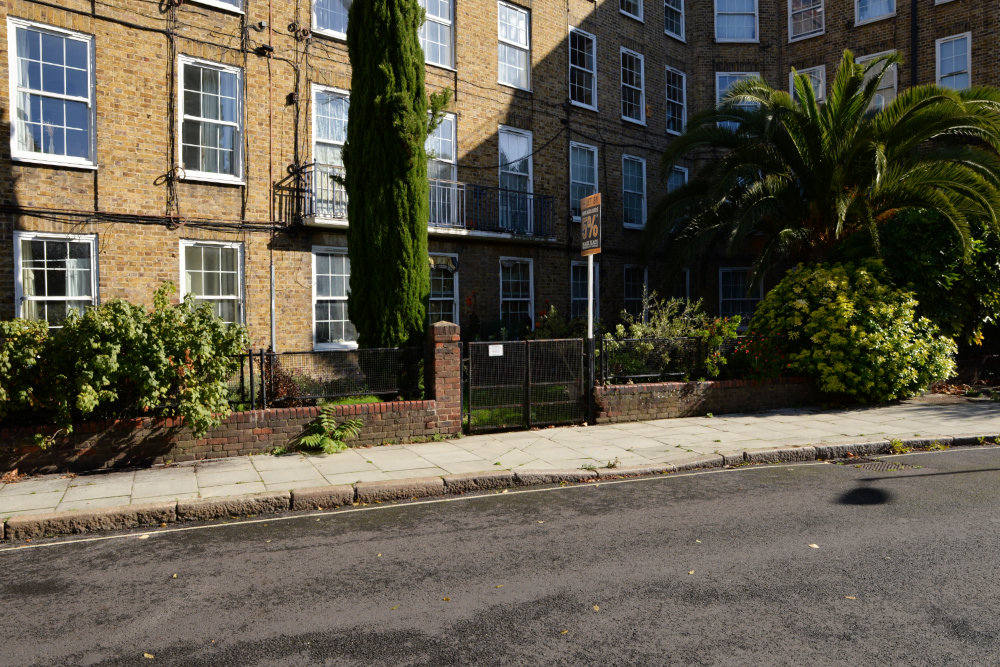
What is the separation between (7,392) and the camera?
23.3 ft

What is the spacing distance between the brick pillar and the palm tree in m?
6.77

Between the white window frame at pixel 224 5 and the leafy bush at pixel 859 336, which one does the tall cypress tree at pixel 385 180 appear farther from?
the leafy bush at pixel 859 336

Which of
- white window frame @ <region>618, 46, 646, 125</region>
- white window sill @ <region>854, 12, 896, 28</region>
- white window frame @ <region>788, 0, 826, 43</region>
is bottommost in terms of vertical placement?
Result: white window frame @ <region>618, 46, 646, 125</region>

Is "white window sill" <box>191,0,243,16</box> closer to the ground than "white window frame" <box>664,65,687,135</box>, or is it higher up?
closer to the ground

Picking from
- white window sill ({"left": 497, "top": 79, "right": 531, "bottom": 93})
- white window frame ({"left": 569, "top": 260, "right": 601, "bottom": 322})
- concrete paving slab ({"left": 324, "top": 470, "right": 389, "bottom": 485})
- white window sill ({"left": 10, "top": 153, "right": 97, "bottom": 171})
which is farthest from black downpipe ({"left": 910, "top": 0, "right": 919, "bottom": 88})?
white window sill ({"left": 10, "top": 153, "right": 97, "bottom": 171})

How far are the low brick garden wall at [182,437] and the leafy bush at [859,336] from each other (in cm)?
696

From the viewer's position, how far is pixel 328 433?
28.3 feet

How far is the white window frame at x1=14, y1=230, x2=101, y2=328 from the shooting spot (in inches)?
425

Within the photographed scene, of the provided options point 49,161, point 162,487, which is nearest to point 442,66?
point 49,161

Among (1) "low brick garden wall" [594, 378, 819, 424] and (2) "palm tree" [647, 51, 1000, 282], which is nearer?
(1) "low brick garden wall" [594, 378, 819, 424]

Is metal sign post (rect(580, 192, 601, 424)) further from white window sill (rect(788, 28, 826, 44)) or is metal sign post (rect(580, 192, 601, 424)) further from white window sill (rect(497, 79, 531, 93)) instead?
white window sill (rect(788, 28, 826, 44))

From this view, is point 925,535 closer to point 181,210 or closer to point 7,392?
point 7,392

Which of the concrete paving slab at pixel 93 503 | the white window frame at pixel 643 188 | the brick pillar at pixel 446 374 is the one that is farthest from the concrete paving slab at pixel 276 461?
the white window frame at pixel 643 188

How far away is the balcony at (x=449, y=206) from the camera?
13.5 metres
